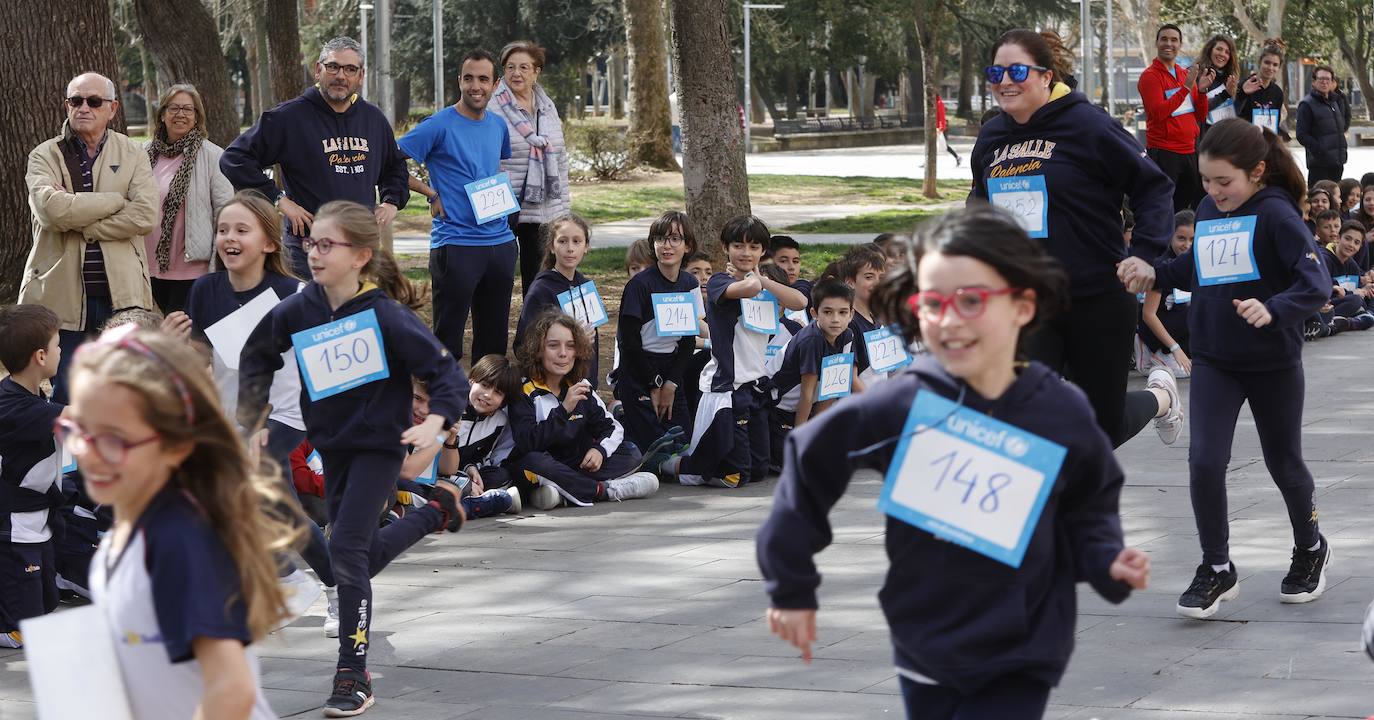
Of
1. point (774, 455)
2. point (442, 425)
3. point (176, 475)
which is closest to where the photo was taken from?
point (176, 475)

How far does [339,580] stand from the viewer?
5.54 metres

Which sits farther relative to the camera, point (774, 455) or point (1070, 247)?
point (774, 455)

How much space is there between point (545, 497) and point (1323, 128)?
1317cm

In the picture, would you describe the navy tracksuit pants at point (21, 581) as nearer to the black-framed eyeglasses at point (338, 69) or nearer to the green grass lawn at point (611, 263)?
the black-framed eyeglasses at point (338, 69)

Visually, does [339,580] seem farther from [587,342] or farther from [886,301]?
[587,342]

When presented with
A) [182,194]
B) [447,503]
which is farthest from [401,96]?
[447,503]

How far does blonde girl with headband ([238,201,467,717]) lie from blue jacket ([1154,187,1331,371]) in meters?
2.68

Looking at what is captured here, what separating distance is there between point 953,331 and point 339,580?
2.88 m

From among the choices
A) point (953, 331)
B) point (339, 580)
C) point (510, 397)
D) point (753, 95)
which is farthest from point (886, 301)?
point (753, 95)

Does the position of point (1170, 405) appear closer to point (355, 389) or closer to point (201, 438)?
point (355, 389)

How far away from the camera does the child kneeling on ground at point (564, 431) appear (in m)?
8.91

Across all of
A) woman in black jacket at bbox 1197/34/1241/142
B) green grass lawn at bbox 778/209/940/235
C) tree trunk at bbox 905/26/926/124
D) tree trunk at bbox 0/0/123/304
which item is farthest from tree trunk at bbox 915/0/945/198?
tree trunk at bbox 905/26/926/124

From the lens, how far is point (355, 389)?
5.55m

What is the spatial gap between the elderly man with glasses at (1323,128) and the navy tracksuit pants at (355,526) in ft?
51.0
